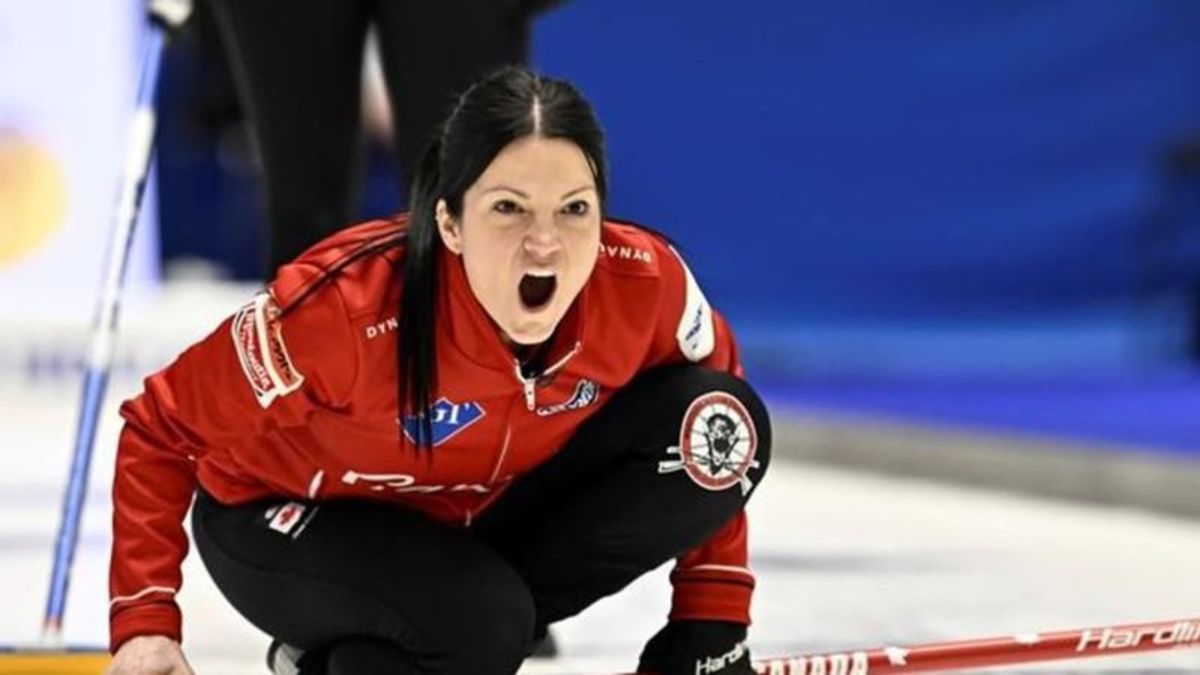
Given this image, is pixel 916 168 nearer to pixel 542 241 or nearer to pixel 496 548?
pixel 496 548

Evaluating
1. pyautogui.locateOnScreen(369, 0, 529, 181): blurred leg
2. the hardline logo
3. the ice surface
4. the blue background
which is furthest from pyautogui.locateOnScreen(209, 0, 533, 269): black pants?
the blue background

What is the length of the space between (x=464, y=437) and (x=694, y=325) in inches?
8.2

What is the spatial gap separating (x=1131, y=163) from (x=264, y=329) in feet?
11.7

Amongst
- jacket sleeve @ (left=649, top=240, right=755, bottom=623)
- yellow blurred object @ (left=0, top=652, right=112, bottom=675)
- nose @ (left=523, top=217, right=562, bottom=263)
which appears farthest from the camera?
yellow blurred object @ (left=0, top=652, right=112, bottom=675)

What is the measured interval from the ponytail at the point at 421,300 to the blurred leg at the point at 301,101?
546 millimetres

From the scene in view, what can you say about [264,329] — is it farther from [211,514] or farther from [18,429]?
[18,429]

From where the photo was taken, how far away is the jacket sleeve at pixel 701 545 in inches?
57.1

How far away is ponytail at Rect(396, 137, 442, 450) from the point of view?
131 centimetres

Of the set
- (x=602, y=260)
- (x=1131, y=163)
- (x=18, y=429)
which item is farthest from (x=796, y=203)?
(x=602, y=260)

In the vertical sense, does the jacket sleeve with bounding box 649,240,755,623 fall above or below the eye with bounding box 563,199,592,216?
below

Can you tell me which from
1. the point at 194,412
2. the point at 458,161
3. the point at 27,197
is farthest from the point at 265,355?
the point at 27,197

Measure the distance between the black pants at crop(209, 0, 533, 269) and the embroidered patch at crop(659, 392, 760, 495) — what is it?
522 mm

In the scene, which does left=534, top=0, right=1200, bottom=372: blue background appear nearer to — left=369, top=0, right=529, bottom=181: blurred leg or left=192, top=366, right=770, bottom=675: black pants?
left=369, top=0, right=529, bottom=181: blurred leg

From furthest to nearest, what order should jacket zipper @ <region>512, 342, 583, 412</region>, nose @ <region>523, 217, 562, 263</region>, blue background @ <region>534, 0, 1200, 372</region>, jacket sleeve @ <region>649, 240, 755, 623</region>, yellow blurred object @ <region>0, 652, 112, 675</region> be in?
blue background @ <region>534, 0, 1200, 372</region> → yellow blurred object @ <region>0, 652, 112, 675</region> → jacket sleeve @ <region>649, 240, 755, 623</region> → jacket zipper @ <region>512, 342, 583, 412</region> → nose @ <region>523, 217, 562, 263</region>
